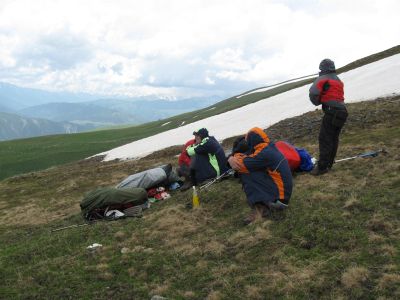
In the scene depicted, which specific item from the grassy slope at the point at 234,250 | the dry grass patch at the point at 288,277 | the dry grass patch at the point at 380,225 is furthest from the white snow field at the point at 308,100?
the dry grass patch at the point at 288,277

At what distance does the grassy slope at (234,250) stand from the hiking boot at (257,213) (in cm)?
39

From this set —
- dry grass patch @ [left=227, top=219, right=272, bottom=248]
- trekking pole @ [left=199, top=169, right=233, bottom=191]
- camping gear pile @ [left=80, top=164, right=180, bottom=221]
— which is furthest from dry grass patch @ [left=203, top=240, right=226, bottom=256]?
trekking pole @ [left=199, top=169, right=233, bottom=191]

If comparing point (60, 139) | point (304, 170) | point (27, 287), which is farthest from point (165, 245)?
point (60, 139)

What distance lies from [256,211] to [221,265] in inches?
108

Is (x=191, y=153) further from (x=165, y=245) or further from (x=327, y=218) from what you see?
(x=327, y=218)

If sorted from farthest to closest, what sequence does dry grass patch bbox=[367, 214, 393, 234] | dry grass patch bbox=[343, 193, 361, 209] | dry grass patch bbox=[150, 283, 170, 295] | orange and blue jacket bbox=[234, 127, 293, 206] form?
orange and blue jacket bbox=[234, 127, 293, 206]
dry grass patch bbox=[343, 193, 361, 209]
dry grass patch bbox=[367, 214, 393, 234]
dry grass patch bbox=[150, 283, 170, 295]

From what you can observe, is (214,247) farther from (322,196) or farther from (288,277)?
(322,196)

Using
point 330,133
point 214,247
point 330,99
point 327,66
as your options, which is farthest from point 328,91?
point 214,247

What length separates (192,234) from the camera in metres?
12.0

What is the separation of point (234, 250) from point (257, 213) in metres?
1.89

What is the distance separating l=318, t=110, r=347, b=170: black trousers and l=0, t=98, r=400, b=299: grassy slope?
0.67 meters

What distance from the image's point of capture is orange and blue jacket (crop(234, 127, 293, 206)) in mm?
11281

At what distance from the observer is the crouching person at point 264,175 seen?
37.1 ft

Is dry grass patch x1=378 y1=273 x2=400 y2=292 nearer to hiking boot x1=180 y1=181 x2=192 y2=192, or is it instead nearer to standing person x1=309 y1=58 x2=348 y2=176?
standing person x1=309 y1=58 x2=348 y2=176
